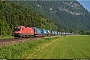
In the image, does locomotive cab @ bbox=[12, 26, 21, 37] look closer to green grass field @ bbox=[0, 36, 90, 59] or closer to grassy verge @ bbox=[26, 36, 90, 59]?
grassy verge @ bbox=[26, 36, 90, 59]

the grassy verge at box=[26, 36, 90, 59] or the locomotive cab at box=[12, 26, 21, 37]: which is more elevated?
the locomotive cab at box=[12, 26, 21, 37]

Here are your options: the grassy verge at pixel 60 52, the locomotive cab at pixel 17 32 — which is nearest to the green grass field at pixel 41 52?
the grassy verge at pixel 60 52

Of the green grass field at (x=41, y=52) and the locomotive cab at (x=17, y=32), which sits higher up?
the locomotive cab at (x=17, y=32)

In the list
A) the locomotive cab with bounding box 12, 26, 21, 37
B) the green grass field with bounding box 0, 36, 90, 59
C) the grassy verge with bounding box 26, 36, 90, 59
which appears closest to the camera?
the green grass field with bounding box 0, 36, 90, 59

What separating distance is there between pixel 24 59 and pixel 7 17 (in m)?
107

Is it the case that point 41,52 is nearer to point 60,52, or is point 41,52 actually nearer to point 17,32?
point 60,52

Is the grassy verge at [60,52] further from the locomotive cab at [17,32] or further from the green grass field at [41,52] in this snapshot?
the locomotive cab at [17,32]

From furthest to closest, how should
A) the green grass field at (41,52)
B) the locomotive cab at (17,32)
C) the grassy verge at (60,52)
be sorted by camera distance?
the locomotive cab at (17,32) → the grassy verge at (60,52) → the green grass field at (41,52)

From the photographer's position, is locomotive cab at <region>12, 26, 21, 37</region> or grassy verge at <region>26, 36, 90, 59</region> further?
locomotive cab at <region>12, 26, 21, 37</region>

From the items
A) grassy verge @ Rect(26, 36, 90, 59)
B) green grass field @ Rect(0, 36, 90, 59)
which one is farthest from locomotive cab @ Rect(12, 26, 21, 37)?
green grass field @ Rect(0, 36, 90, 59)

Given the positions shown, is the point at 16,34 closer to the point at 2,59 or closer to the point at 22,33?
the point at 22,33

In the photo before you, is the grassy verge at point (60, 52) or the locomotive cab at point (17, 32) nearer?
the grassy verge at point (60, 52)

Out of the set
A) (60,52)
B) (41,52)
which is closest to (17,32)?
(41,52)

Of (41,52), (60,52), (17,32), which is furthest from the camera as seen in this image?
(17,32)
